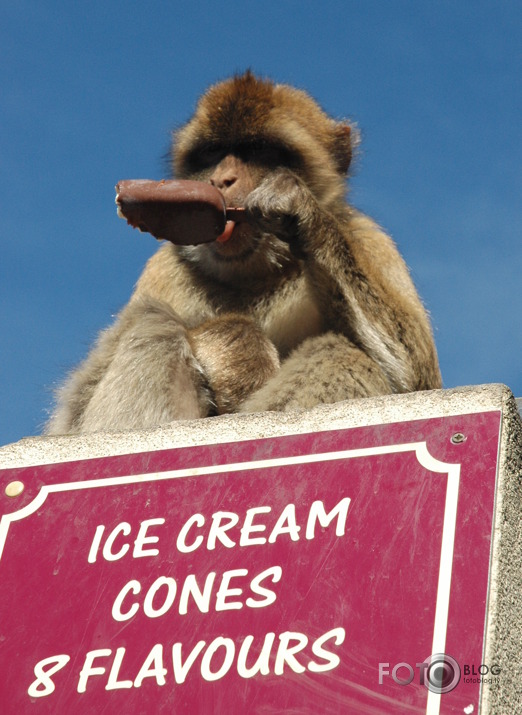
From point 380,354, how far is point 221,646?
72.1 inches

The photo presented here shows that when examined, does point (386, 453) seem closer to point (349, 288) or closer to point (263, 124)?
point (349, 288)

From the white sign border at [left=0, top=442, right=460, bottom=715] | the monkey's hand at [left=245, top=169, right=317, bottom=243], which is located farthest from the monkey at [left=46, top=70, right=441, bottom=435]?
the white sign border at [left=0, top=442, right=460, bottom=715]

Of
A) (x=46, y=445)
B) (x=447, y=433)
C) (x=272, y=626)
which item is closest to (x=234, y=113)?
(x=46, y=445)

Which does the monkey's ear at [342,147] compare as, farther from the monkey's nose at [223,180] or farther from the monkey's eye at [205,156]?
the monkey's nose at [223,180]

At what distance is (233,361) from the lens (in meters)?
4.48

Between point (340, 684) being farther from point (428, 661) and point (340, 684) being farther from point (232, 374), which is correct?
point (232, 374)

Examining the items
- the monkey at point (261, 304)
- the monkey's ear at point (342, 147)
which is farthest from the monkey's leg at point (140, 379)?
the monkey's ear at point (342, 147)

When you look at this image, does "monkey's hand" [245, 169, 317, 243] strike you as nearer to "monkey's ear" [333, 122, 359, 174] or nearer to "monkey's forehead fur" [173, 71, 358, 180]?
"monkey's forehead fur" [173, 71, 358, 180]

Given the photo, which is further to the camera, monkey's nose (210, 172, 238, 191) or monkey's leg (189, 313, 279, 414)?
monkey's nose (210, 172, 238, 191)

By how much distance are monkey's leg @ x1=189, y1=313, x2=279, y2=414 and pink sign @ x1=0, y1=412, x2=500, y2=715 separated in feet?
3.69

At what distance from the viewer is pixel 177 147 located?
547 centimetres

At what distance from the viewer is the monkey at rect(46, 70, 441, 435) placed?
4316 mm

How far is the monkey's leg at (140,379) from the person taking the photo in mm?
4285

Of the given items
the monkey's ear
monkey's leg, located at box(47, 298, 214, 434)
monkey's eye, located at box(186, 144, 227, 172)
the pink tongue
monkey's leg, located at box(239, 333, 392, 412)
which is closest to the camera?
monkey's leg, located at box(239, 333, 392, 412)
